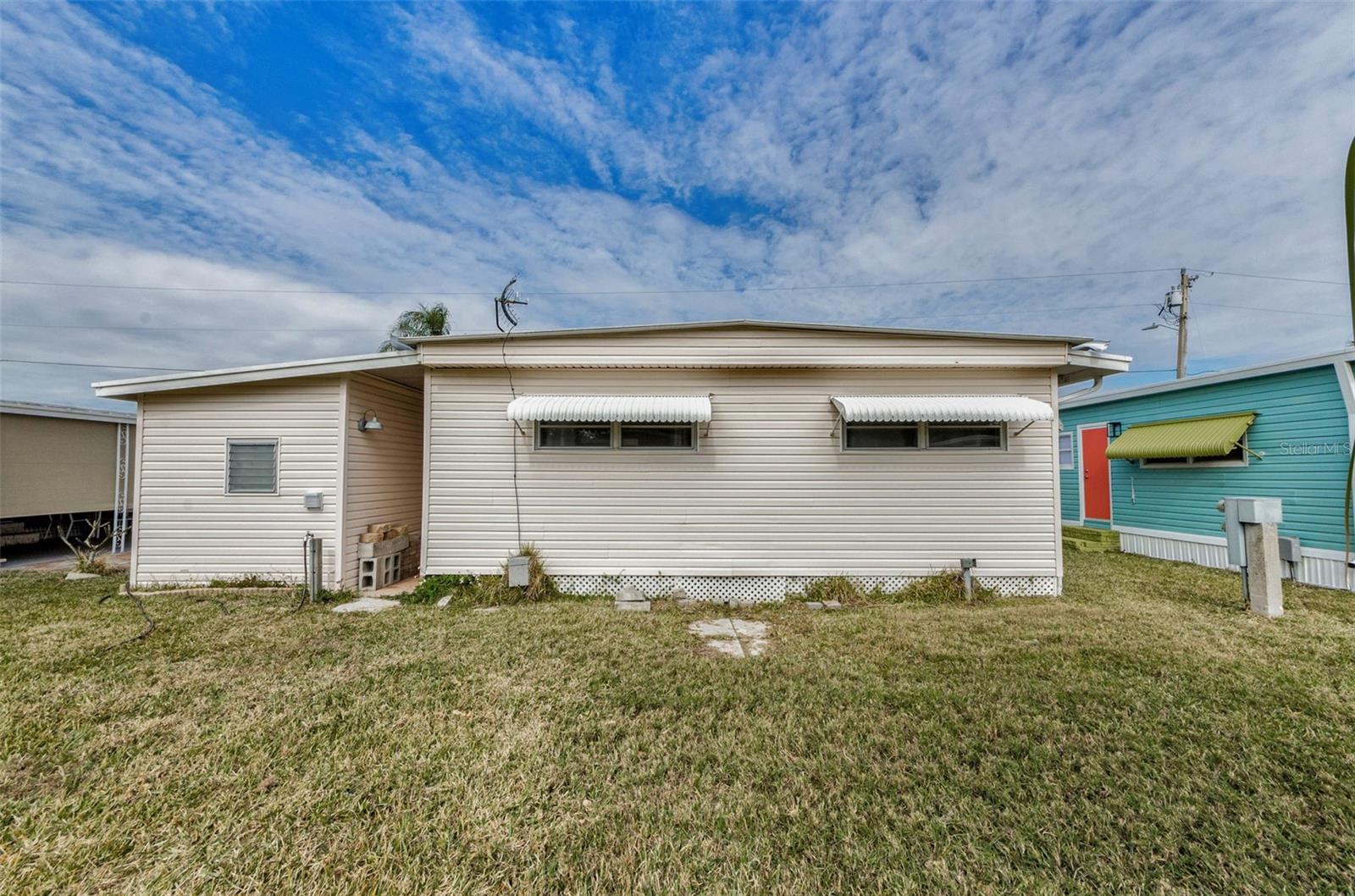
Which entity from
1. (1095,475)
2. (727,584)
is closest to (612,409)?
(727,584)

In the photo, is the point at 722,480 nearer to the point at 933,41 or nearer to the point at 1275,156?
the point at 1275,156

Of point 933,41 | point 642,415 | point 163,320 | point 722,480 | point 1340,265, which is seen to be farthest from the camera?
point 163,320

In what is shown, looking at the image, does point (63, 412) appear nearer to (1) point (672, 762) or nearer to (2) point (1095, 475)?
(1) point (672, 762)

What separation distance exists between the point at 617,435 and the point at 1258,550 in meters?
8.00

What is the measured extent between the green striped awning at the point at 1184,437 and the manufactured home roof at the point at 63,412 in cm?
1866

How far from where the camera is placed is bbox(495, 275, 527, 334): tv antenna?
8828 millimetres

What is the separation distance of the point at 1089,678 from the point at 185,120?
17.5 m

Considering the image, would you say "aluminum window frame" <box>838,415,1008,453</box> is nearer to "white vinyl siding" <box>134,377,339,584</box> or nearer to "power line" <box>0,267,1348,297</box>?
"white vinyl siding" <box>134,377,339,584</box>

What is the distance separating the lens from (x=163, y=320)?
23.1 m

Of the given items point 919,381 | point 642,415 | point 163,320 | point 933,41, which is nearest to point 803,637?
point 642,415

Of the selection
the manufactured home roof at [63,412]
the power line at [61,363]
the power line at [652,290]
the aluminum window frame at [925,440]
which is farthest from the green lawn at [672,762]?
the power line at [61,363]

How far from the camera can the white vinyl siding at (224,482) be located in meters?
7.20

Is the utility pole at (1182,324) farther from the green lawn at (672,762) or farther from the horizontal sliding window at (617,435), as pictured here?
the horizontal sliding window at (617,435)

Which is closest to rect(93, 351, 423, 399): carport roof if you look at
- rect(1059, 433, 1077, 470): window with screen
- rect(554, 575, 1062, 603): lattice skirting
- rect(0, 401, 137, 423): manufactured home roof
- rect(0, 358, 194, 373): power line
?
rect(0, 401, 137, 423): manufactured home roof
